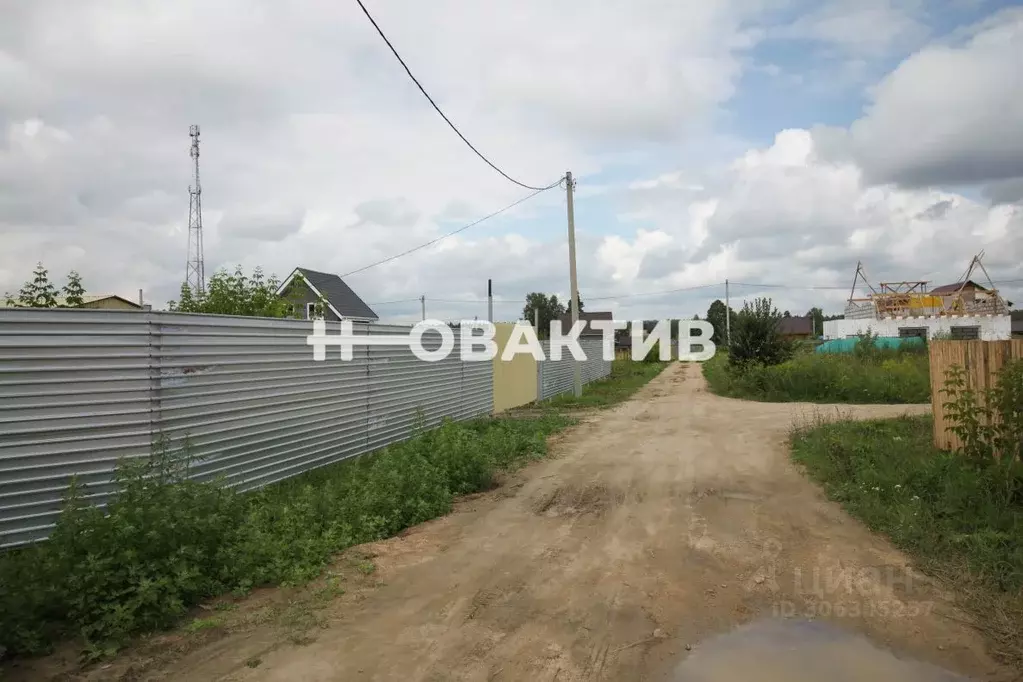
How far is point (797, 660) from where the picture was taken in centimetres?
377

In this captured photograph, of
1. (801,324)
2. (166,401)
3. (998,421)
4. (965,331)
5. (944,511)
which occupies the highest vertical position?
(801,324)

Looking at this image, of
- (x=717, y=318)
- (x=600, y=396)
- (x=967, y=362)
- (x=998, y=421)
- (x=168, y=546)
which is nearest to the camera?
(x=168, y=546)

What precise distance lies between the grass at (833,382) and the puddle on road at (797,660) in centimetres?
1665

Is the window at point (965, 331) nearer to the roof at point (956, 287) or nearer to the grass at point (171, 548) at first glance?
the roof at point (956, 287)

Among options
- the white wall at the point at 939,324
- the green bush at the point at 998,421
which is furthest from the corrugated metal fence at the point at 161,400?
the white wall at the point at 939,324

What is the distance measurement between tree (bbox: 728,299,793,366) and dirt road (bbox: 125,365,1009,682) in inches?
595

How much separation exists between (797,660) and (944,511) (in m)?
3.63

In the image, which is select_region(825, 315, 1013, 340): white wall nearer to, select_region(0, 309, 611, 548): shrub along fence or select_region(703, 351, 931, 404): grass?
select_region(703, 351, 931, 404): grass

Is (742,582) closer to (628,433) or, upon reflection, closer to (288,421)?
(288,421)

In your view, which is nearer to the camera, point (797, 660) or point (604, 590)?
point (797, 660)

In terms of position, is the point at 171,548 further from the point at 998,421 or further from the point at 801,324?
the point at 801,324

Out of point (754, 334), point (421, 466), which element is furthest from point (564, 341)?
point (421, 466)

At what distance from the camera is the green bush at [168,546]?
4039mm

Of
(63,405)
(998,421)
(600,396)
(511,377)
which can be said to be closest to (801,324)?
(600,396)
